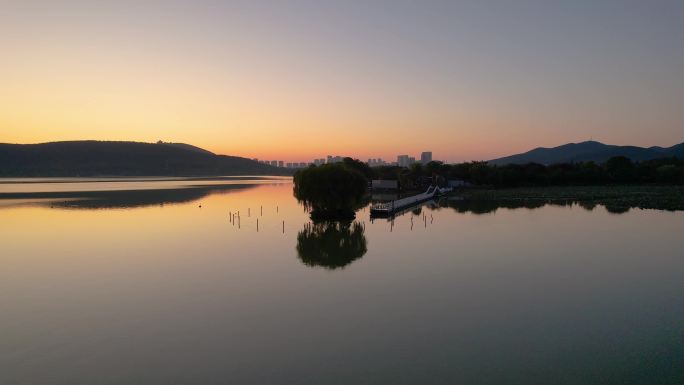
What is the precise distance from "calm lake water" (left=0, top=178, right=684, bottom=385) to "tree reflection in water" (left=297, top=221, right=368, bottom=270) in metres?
0.34

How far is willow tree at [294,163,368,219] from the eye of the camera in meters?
56.2

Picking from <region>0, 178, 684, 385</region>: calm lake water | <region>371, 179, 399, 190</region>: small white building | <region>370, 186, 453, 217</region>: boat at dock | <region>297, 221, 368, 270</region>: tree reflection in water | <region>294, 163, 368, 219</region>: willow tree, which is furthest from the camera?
<region>371, 179, 399, 190</region>: small white building

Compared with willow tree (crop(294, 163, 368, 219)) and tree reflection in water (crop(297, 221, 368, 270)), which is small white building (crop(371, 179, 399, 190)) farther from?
tree reflection in water (crop(297, 221, 368, 270))

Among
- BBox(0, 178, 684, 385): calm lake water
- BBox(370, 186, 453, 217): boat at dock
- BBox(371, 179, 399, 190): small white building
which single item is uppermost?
BBox(371, 179, 399, 190): small white building

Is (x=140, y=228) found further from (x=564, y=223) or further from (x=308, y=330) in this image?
(x=564, y=223)

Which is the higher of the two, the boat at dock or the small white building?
the small white building

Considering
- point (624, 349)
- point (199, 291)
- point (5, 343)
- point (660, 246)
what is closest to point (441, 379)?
point (624, 349)

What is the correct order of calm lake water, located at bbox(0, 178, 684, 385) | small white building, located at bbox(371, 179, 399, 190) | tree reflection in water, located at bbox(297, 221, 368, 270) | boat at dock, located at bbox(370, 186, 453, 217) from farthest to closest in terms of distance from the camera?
1. small white building, located at bbox(371, 179, 399, 190)
2. boat at dock, located at bbox(370, 186, 453, 217)
3. tree reflection in water, located at bbox(297, 221, 368, 270)
4. calm lake water, located at bbox(0, 178, 684, 385)

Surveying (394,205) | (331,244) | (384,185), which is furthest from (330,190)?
(384,185)

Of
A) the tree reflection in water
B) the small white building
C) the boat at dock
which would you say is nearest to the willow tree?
the tree reflection in water

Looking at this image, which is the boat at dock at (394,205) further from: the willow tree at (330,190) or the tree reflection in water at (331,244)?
the tree reflection in water at (331,244)

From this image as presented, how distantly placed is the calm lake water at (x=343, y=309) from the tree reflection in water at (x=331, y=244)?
13.3 inches

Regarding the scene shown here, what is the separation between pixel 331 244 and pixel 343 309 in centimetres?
1932

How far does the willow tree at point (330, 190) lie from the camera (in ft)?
185
